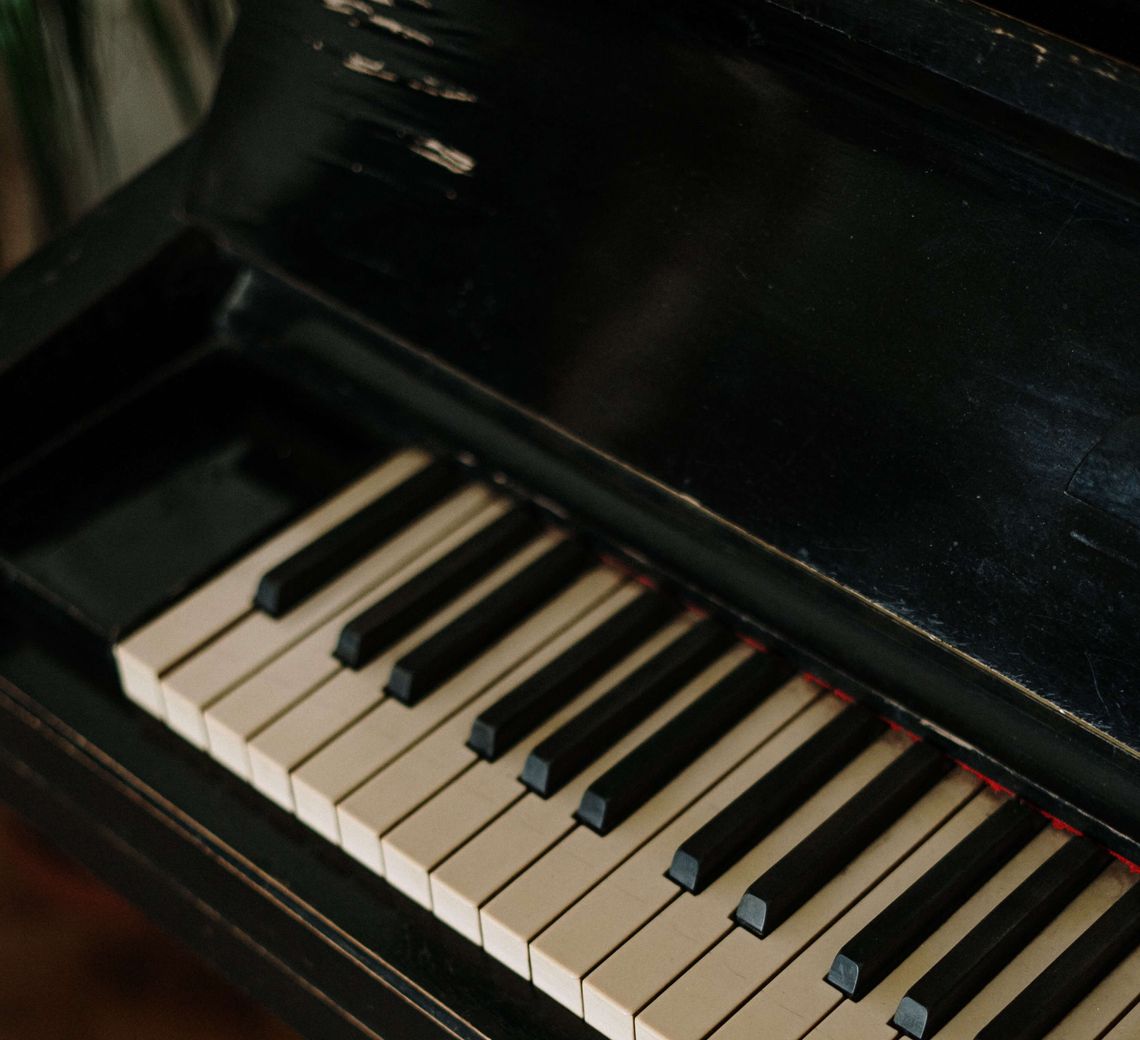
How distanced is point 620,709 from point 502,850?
0.43 feet

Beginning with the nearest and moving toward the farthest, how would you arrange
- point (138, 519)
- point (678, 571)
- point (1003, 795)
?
point (1003, 795), point (678, 571), point (138, 519)

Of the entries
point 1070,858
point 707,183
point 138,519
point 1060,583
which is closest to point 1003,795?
point 1070,858

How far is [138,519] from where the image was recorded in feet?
4.31

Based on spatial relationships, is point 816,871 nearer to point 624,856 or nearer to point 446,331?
point 624,856

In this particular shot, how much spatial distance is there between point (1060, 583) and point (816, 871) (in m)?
0.23

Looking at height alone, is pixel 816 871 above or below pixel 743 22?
below

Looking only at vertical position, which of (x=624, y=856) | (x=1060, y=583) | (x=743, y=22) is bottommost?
(x=624, y=856)

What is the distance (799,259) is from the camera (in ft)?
3.41

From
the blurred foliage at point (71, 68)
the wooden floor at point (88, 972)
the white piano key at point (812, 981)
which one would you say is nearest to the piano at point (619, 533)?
the white piano key at point (812, 981)

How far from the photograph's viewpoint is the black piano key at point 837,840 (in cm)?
101

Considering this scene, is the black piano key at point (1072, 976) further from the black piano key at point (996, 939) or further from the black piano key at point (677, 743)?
the black piano key at point (677, 743)

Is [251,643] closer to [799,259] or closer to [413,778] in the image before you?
[413,778]

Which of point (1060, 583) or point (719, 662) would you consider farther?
point (719, 662)

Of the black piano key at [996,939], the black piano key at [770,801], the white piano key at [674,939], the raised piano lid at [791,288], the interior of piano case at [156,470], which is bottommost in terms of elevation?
the interior of piano case at [156,470]
